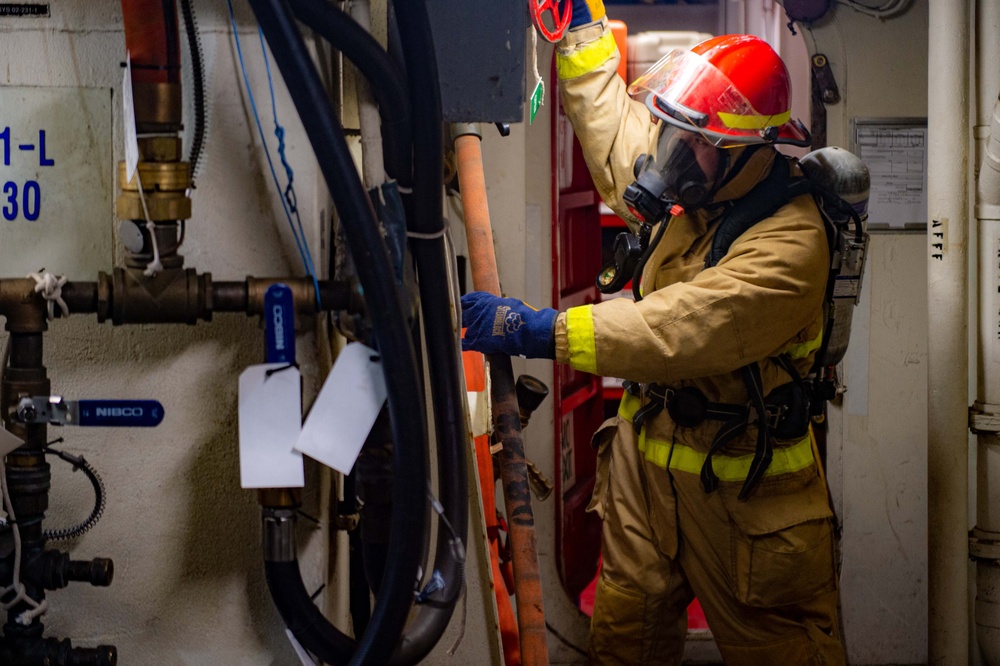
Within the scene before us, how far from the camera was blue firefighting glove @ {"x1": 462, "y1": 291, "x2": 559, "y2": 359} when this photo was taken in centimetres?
196

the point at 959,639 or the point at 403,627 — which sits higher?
the point at 403,627

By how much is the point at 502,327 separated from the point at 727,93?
716mm

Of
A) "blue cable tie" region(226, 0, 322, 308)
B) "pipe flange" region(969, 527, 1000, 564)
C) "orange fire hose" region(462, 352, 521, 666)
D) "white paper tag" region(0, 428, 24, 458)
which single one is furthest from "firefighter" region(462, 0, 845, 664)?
"white paper tag" region(0, 428, 24, 458)

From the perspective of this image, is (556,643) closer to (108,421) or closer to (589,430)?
(589,430)

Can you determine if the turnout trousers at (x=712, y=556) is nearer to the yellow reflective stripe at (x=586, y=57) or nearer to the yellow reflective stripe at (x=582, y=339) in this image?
the yellow reflective stripe at (x=582, y=339)

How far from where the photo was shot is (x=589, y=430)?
365 cm

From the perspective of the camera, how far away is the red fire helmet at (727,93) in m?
2.09

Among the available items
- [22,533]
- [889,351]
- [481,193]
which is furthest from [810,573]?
[22,533]

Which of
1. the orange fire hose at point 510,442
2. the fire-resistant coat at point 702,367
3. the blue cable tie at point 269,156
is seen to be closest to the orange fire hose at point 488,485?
the orange fire hose at point 510,442

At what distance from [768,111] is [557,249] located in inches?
34.5

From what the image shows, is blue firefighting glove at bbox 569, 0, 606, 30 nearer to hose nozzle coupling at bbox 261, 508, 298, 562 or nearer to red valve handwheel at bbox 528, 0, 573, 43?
red valve handwheel at bbox 528, 0, 573, 43

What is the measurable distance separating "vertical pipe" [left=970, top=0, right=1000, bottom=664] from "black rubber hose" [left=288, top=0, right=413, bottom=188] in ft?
5.75

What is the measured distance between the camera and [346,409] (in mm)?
1146

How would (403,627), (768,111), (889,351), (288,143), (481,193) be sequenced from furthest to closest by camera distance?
(889,351) < (768,111) < (481,193) < (288,143) < (403,627)
